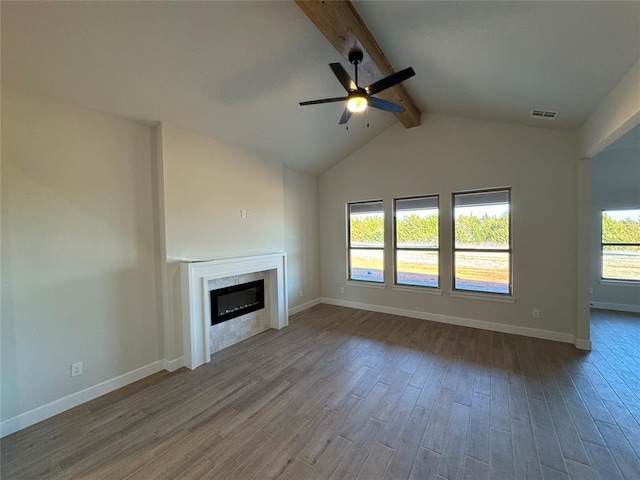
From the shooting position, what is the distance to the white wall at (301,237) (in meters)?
5.12

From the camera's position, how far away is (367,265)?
5422 millimetres

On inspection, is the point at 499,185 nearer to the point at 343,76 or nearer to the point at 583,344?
the point at 583,344

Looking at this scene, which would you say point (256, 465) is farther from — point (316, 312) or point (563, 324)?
point (563, 324)

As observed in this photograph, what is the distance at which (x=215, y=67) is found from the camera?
254 cm

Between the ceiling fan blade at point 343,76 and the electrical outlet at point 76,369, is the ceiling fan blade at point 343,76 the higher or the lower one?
the higher one

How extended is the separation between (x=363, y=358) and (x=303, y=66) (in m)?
3.55

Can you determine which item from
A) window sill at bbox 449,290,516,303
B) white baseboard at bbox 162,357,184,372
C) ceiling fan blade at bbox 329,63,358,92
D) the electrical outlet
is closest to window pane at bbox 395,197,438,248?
window sill at bbox 449,290,516,303

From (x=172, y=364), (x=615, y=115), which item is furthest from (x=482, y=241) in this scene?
(x=172, y=364)

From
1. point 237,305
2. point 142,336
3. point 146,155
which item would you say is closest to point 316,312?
point 237,305

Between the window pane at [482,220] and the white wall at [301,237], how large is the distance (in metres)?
2.81

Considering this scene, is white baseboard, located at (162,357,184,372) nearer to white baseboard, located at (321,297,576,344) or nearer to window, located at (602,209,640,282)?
white baseboard, located at (321,297,576,344)

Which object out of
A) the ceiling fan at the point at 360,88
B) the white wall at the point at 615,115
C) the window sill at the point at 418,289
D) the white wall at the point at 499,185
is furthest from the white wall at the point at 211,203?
the white wall at the point at 615,115

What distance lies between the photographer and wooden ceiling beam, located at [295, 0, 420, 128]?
2031 mm

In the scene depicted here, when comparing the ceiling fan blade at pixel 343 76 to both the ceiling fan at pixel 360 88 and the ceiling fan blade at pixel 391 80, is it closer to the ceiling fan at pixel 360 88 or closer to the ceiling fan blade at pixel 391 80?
the ceiling fan at pixel 360 88
